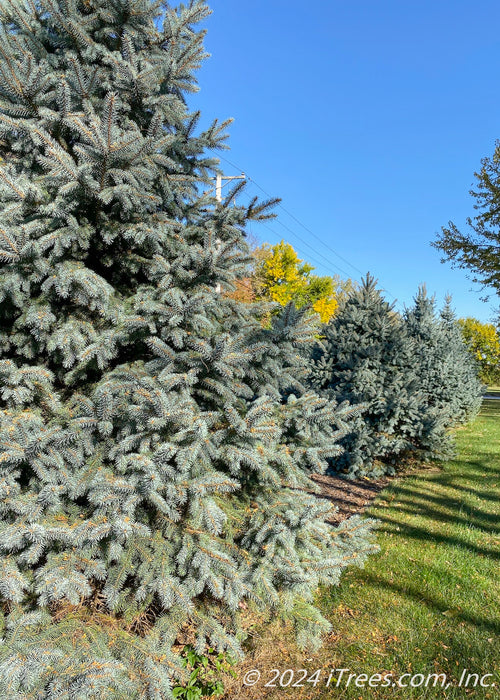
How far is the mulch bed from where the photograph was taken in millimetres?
4750

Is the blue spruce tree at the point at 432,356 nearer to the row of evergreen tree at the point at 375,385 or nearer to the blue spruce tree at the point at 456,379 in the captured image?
the blue spruce tree at the point at 456,379

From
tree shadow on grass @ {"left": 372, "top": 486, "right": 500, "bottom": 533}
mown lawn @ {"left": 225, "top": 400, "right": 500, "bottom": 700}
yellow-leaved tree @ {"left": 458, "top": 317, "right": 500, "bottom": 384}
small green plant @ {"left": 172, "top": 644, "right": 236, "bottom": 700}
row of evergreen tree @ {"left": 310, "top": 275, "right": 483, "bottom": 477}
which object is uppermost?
yellow-leaved tree @ {"left": 458, "top": 317, "right": 500, "bottom": 384}

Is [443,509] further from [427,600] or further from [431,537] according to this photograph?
[427,600]

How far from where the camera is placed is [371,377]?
6.10 meters

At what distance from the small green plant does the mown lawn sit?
0.33 ft

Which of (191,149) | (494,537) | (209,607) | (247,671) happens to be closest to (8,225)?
(191,149)

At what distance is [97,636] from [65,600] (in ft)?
1.03

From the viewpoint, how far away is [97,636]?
6.20ft

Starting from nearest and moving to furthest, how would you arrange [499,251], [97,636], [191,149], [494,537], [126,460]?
[97,636], [126,460], [191,149], [494,537], [499,251]

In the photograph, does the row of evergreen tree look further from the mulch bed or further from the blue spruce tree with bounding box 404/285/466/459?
the blue spruce tree with bounding box 404/285/466/459

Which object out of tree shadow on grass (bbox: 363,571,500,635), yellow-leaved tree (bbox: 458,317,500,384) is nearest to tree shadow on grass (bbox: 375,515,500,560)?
tree shadow on grass (bbox: 363,571,500,635)

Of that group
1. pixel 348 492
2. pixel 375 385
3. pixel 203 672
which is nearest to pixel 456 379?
pixel 375 385

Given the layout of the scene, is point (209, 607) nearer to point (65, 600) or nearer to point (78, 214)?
point (65, 600)

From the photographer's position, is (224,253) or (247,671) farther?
(224,253)
